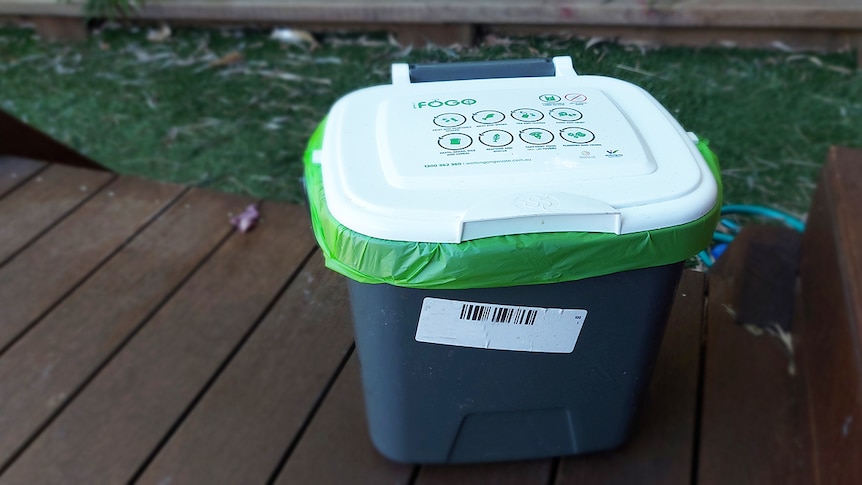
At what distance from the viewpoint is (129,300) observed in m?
1.29

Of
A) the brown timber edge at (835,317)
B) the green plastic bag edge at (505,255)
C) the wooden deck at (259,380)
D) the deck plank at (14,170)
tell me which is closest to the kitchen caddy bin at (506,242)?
the green plastic bag edge at (505,255)

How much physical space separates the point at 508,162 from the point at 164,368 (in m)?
0.70

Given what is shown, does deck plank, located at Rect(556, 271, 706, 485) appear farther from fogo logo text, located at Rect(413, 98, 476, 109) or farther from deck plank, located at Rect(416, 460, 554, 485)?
fogo logo text, located at Rect(413, 98, 476, 109)

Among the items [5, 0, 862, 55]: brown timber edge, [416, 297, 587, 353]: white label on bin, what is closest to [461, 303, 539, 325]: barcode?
[416, 297, 587, 353]: white label on bin

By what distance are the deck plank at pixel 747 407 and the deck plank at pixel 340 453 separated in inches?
16.6

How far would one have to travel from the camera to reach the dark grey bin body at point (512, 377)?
2.48ft

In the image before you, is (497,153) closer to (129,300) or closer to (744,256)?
(744,256)

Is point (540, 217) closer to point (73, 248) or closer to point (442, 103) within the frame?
point (442, 103)

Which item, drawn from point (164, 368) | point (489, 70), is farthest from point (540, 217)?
point (164, 368)

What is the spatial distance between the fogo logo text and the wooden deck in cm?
23

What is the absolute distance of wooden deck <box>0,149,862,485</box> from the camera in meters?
0.97

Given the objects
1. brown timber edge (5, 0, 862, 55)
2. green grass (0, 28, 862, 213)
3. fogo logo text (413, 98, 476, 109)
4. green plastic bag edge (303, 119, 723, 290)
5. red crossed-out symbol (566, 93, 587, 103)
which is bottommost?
green grass (0, 28, 862, 213)

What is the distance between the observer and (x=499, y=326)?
30.5 inches

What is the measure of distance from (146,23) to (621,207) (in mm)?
2549
